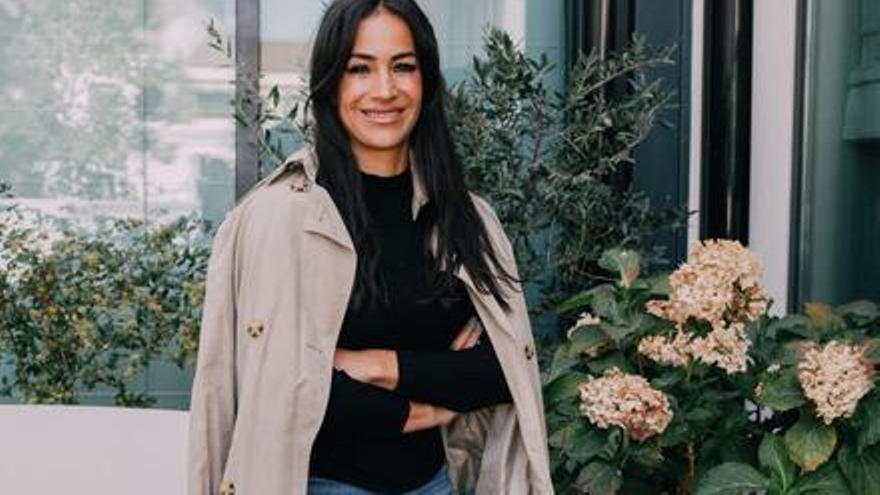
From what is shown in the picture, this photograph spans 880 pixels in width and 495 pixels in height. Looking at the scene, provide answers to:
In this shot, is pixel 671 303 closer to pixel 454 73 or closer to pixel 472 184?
pixel 472 184

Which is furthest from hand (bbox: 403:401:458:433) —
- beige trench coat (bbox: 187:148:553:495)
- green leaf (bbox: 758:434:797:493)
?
green leaf (bbox: 758:434:797:493)

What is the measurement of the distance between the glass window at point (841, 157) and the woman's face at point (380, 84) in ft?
7.33

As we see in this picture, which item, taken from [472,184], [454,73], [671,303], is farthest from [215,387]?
[454,73]

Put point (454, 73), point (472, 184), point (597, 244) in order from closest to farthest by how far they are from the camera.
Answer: point (472, 184)
point (597, 244)
point (454, 73)

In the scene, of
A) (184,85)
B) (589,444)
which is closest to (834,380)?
(589,444)

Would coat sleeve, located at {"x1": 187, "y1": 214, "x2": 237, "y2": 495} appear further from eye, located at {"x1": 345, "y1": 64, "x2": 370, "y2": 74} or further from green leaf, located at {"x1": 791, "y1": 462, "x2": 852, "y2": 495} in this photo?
green leaf, located at {"x1": 791, "y1": 462, "x2": 852, "y2": 495}

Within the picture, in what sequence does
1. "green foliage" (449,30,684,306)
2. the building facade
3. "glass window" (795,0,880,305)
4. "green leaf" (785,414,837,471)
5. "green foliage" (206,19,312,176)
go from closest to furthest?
1. "green leaf" (785,414,837,471)
2. "glass window" (795,0,880,305)
3. "green foliage" (449,30,684,306)
4. "green foliage" (206,19,312,176)
5. the building facade

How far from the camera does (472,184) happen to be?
367 centimetres

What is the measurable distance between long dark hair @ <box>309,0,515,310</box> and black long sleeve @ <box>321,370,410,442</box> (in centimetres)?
11

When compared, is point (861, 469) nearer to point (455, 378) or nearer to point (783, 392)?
point (783, 392)

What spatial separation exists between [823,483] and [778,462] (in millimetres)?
88

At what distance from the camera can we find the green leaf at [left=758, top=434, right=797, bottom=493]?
2.30m

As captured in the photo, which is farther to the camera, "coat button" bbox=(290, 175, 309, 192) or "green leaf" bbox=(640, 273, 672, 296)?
"green leaf" bbox=(640, 273, 672, 296)

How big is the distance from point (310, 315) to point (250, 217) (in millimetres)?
153
